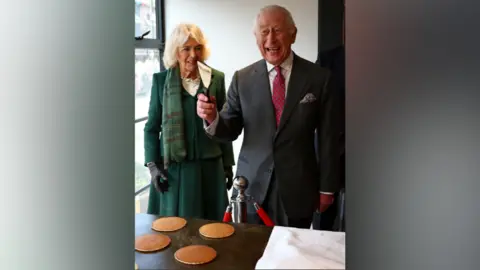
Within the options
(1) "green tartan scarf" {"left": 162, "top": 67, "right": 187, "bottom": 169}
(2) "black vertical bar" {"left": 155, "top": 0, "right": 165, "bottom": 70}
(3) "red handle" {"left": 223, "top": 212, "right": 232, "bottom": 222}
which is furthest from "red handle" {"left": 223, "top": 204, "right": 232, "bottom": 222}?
(2) "black vertical bar" {"left": 155, "top": 0, "right": 165, "bottom": 70}

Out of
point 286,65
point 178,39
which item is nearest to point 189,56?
point 178,39

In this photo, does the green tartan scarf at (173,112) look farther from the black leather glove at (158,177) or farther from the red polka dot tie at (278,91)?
the red polka dot tie at (278,91)

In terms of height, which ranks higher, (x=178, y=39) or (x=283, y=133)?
(x=178, y=39)

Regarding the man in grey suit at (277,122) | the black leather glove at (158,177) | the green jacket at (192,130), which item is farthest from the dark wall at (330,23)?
the black leather glove at (158,177)

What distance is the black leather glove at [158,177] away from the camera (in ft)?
1.83

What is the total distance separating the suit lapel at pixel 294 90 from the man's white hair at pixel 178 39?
4.7 inches

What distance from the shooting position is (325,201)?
0.52m

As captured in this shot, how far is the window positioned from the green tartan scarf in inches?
1.3

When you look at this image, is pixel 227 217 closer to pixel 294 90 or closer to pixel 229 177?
pixel 229 177

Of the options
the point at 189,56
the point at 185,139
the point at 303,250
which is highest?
the point at 189,56

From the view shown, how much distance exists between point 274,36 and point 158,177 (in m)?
0.23
